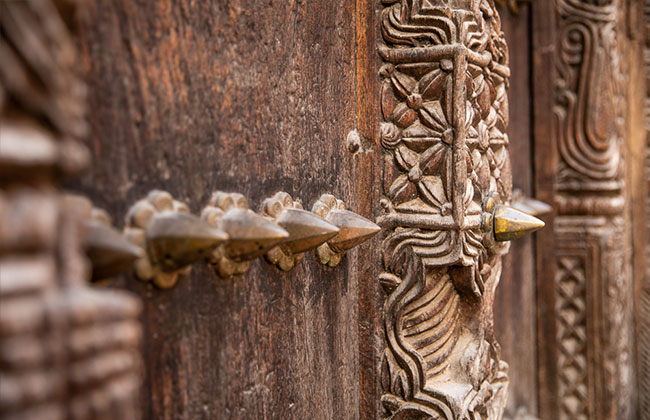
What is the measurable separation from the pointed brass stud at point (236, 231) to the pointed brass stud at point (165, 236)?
0.05 m

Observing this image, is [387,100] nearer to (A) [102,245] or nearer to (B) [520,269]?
(A) [102,245]

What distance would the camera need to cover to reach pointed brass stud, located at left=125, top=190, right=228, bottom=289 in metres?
0.49

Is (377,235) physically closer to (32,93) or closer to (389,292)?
(389,292)

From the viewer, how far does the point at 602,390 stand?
5.21 feet

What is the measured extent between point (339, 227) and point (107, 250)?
36cm

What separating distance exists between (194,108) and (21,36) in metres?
0.25

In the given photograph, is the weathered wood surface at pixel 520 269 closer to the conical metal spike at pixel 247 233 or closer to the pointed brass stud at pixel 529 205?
the pointed brass stud at pixel 529 205

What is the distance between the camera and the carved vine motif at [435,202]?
83 cm

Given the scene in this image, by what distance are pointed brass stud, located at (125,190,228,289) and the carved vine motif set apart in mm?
393

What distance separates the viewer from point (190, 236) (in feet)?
1.65

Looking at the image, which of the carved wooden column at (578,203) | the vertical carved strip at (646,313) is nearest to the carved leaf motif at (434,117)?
the carved wooden column at (578,203)

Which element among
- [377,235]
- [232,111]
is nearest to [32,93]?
[232,111]

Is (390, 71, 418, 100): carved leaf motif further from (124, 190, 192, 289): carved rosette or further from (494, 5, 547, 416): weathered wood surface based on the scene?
(494, 5, 547, 416): weathered wood surface

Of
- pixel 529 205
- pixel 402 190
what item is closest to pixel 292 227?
pixel 402 190
